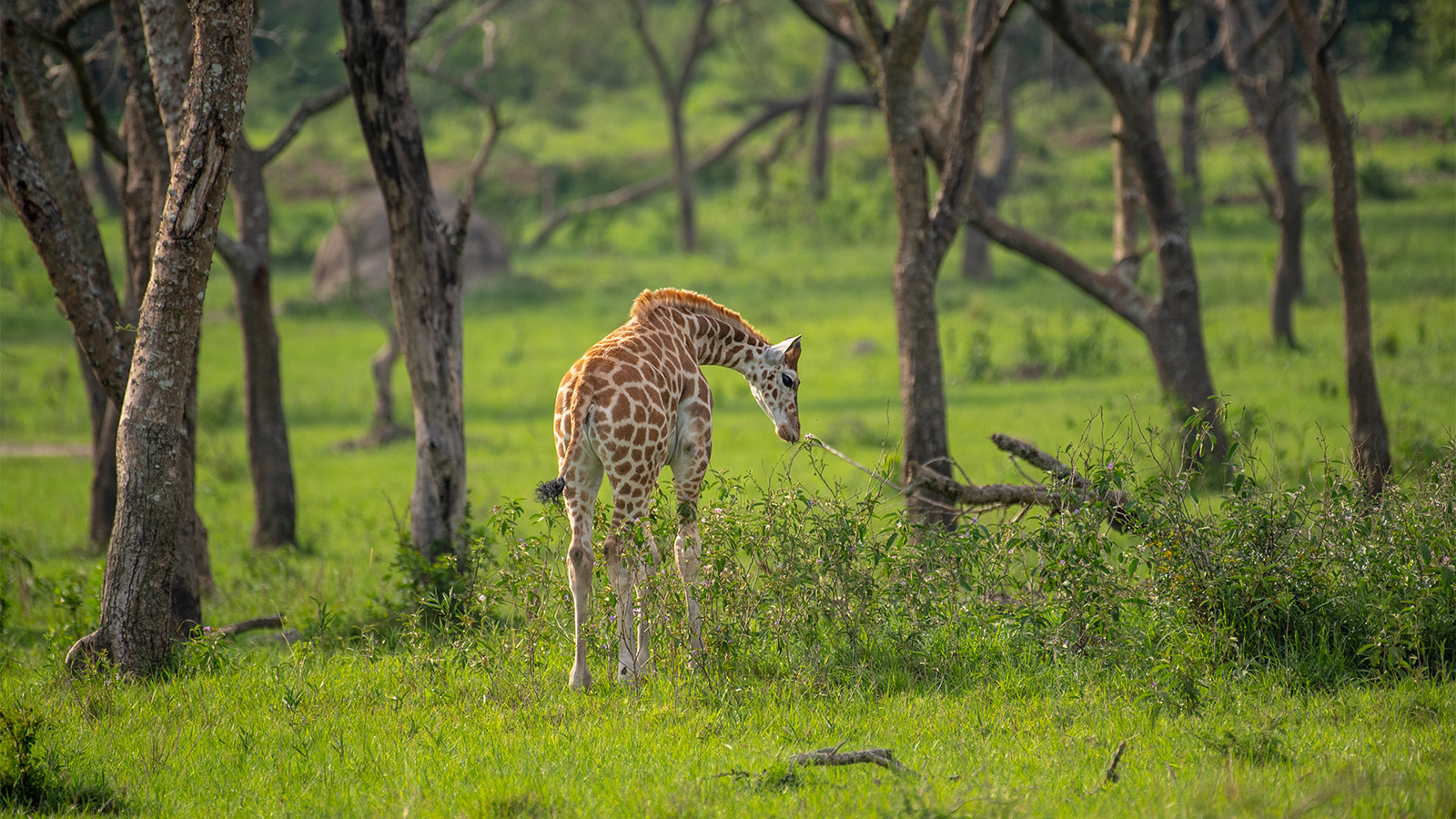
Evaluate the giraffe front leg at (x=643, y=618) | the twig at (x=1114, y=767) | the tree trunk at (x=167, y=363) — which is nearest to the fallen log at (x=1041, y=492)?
the giraffe front leg at (x=643, y=618)

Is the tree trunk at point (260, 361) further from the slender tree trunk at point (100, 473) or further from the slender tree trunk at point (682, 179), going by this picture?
the slender tree trunk at point (682, 179)

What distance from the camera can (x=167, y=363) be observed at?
7031 millimetres

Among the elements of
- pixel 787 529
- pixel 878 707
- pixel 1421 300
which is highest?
pixel 1421 300

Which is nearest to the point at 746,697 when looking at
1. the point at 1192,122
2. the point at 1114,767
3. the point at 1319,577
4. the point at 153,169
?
the point at 1114,767

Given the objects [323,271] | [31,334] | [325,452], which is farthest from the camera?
[323,271]

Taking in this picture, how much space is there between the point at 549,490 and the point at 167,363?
2.47 m

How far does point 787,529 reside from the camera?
6.83 m

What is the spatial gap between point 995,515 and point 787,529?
460 centimetres

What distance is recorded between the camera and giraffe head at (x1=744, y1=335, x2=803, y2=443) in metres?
8.09

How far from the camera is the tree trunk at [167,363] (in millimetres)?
6902

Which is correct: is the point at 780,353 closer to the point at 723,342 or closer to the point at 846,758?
the point at 723,342

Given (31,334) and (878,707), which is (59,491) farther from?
(878,707)

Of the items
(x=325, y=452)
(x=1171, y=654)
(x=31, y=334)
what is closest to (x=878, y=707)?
(x=1171, y=654)

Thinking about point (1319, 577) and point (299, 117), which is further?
point (299, 117)
